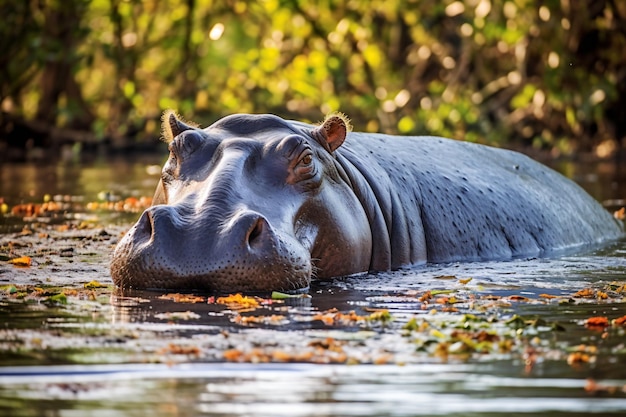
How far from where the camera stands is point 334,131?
745 centimetres

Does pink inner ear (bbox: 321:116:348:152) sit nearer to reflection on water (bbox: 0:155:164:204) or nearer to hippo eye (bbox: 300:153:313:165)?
hippo eye (bbox: 300:153:313:165)

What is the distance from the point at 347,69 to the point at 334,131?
15.5 meters

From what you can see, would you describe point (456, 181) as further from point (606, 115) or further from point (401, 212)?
point (606, 115)

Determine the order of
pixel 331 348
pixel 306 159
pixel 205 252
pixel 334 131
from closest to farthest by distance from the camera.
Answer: pixel 331 348, pixel 205 252, pixel 306 159, pixel 334 131

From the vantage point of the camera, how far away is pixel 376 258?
303 inches

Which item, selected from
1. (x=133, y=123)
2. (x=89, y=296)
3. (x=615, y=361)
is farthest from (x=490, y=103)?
(x=615, y=361)

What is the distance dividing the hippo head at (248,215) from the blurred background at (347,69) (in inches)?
495

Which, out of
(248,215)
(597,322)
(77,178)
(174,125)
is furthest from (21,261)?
(77,178)

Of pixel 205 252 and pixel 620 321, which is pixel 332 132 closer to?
pixel 205 252

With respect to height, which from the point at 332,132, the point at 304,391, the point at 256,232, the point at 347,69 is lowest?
the point at 304,391

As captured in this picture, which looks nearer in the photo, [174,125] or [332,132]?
[174,125]

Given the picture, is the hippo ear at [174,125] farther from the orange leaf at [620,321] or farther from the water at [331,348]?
the orange leaf at [620,321]

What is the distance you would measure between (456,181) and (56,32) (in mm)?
13823

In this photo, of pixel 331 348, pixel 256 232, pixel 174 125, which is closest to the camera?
pixel 331 348
